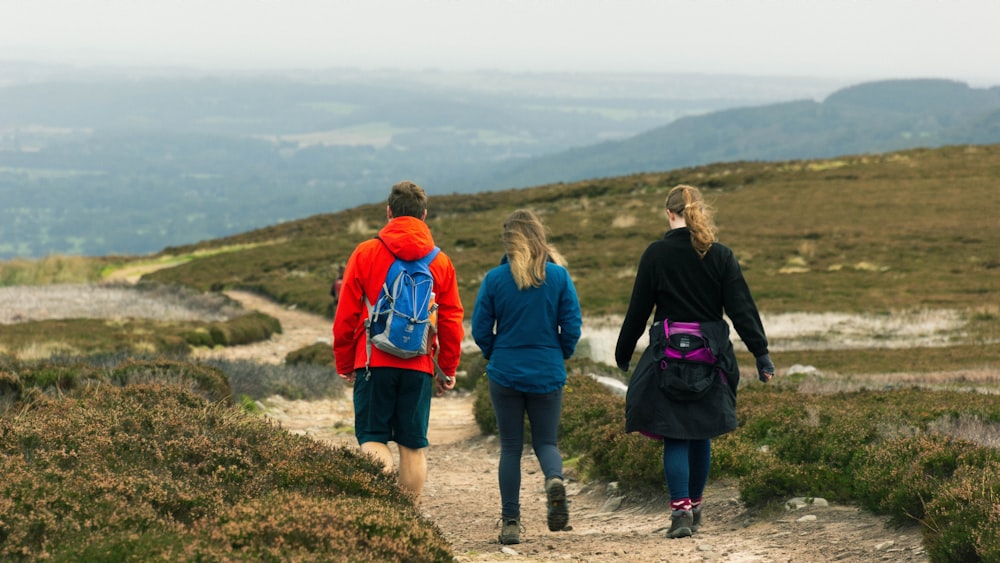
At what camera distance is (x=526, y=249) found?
6.98 meters

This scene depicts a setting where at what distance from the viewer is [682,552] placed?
6523mm

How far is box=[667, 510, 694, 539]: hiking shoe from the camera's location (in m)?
6.89

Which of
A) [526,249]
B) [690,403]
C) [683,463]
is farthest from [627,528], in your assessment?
[526,249]

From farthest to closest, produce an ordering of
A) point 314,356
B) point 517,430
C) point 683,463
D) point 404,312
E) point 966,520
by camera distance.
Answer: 1. point 314,356
2. point 517,430
3. point 683,463
4. point 404,312
5. point 966,520

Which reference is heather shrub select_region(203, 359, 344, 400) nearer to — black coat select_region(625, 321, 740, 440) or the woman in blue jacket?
the woman in blue jacket

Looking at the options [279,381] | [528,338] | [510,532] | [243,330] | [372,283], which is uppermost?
[372,283]

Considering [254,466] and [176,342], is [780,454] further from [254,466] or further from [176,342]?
[176,342]

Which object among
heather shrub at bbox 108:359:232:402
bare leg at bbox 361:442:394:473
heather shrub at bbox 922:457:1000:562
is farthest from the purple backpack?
heather shrub at bbox 108:359:232:402

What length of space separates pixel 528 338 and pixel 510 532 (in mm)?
1317

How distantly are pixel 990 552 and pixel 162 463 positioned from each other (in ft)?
14.8

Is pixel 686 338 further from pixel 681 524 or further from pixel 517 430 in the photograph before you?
pixel 517 430

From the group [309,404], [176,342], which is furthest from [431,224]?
[309,404]

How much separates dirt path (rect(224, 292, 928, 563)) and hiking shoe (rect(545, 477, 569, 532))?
0.40ft

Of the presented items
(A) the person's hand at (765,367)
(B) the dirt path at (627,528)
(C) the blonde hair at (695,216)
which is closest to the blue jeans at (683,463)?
(B) the dirt path at (627,528)
